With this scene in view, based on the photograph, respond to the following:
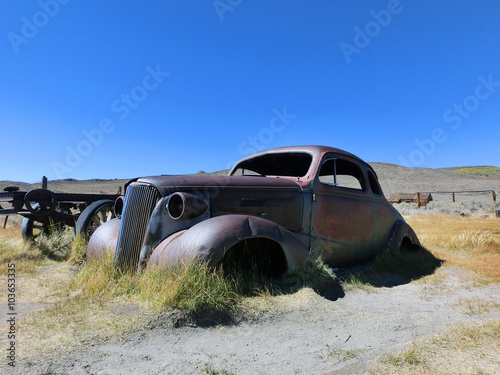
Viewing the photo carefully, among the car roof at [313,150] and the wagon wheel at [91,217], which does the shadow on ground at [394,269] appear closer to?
A: the car roof at [313,150]

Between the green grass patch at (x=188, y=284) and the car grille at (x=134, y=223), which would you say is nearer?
the green grass patch at (x=188, y=284)

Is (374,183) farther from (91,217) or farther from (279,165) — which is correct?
(91,217)

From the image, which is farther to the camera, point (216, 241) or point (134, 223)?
point (134, 223)

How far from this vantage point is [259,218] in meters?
3.73

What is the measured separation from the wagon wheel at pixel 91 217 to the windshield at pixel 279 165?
331 centimetres

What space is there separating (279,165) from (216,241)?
2398 millimetres

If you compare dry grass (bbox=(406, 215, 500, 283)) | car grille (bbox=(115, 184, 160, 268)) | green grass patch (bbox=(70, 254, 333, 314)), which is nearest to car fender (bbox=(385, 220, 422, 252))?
dry grass (bbox=(406, 215, 500, 283))

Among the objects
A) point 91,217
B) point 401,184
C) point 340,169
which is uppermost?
point 401,184

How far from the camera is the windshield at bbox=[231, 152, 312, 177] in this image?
16.8ft

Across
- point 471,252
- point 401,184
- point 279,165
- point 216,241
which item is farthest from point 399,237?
point 401,184

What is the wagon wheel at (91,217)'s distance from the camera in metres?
6.84

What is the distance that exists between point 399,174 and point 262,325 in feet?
189

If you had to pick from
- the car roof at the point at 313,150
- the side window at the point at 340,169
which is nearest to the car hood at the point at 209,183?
the car roof at the point at 313,150

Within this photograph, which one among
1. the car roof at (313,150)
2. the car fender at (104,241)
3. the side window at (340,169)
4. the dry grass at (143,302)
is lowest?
the dry grass at (143,302)
